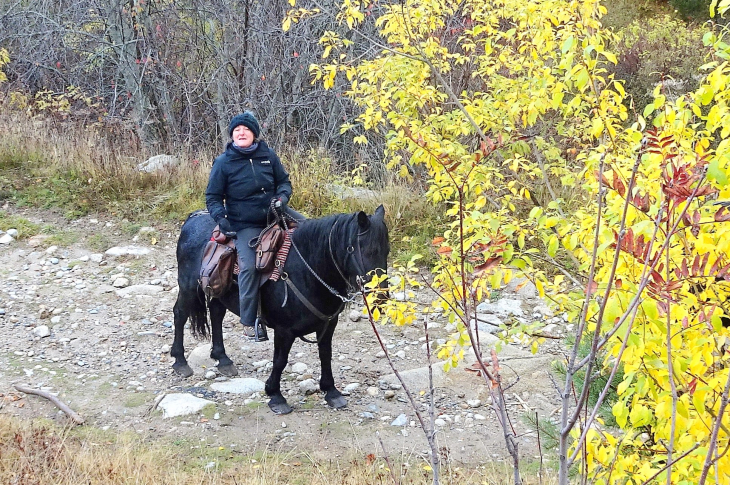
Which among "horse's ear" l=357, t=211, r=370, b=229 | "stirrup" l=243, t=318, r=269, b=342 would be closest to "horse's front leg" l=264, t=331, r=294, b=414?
"stirrup" l=243, t=318, r=269, b=342

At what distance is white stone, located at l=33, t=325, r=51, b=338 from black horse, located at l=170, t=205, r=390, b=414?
5.31 feet

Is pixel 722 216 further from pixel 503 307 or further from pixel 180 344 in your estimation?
pixel 503 307

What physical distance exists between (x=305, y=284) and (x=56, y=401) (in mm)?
2296

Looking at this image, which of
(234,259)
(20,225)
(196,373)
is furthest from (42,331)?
(20,225)

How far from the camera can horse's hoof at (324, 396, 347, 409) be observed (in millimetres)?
5203

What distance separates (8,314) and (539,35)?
6156 mm

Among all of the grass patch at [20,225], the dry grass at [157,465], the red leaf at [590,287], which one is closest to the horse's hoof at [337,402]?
the dry grass at [157,465]

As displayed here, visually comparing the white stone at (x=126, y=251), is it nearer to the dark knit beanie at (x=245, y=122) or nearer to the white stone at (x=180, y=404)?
the white stone at (x=180, y=404)

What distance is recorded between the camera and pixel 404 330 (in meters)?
6.76

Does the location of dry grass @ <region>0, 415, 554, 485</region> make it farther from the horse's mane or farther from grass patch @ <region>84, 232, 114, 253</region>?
grass patch @ <region>84, 232, 114, 253</region>

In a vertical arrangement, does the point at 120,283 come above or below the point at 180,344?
below

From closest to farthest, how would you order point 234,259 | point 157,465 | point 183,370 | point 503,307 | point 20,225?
point 157,465 → point 234,259 → point 183,370 → point 503,307 → point 20,225

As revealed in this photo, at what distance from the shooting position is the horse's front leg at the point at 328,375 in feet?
16.8

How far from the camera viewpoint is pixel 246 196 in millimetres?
5027
